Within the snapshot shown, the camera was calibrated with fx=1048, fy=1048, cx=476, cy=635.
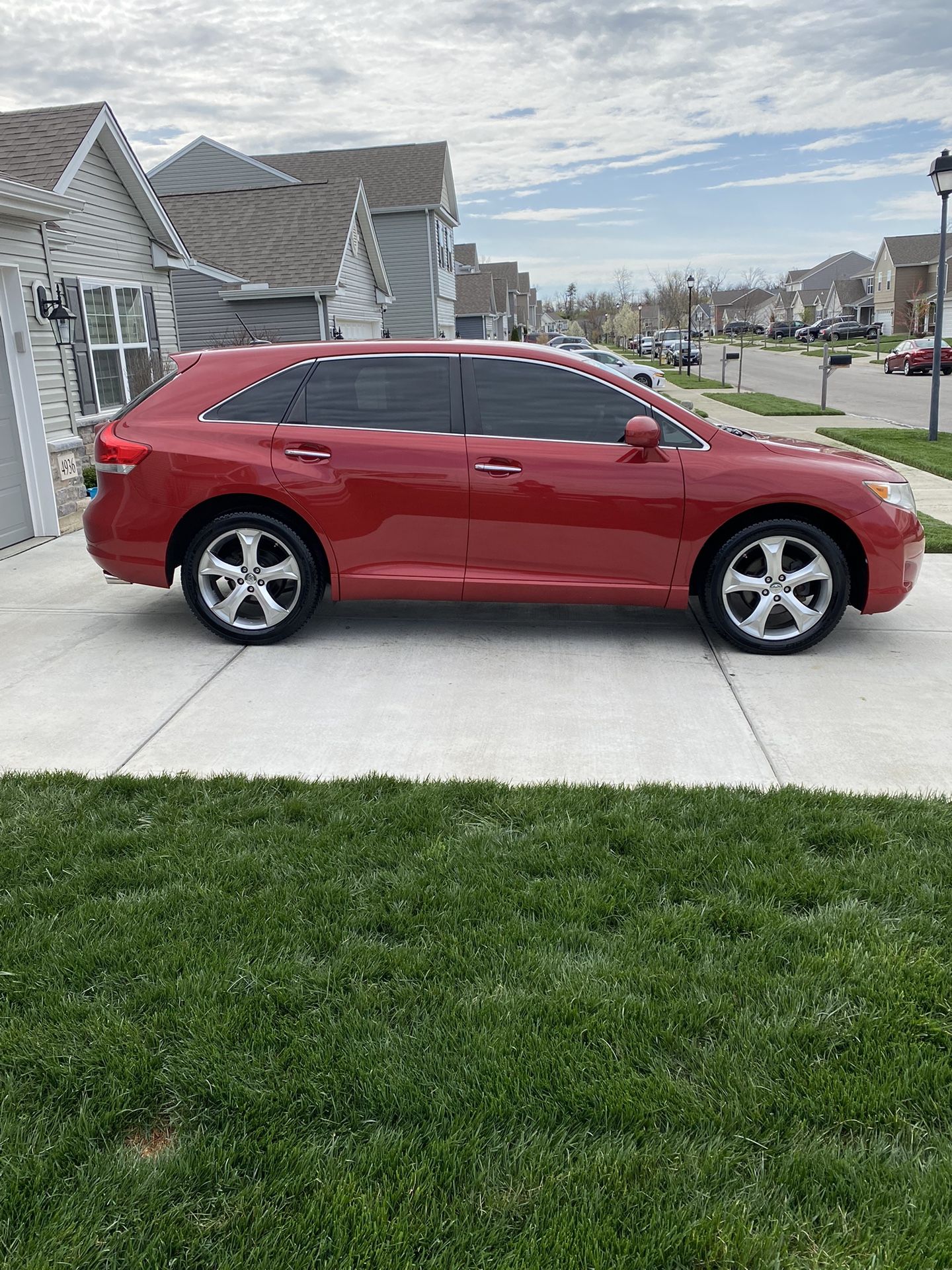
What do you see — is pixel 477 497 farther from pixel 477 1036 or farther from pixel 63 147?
pixel 63 147

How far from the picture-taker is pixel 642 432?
5680 mm

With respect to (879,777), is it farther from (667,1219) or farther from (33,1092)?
(33,1092)

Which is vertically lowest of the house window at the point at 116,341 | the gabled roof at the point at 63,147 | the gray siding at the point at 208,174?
the house window at the point at 116,341

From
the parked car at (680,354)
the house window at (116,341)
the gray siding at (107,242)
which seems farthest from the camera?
the parked car at (680,354)

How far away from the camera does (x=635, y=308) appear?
136 meters

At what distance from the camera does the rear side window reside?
604cm

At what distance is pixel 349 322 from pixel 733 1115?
2480 cm

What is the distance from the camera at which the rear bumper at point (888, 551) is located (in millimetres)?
5867

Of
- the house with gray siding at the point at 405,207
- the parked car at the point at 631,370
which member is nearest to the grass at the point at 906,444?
the parked car at the point at 631,370

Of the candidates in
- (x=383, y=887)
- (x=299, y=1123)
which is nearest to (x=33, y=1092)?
(x=299, y=1123)

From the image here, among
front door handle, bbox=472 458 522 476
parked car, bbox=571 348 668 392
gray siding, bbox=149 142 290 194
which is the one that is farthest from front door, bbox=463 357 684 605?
gray siding, bbox=149 142 290 194

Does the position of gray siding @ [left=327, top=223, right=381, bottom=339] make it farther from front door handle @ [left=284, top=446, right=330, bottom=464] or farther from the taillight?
front door handle @ [left=284, top=446, right=330, bottom=464]

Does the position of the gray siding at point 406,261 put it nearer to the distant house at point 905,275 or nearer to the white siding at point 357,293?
the white siding at point 357,293

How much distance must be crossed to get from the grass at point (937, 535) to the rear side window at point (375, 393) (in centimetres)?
441
